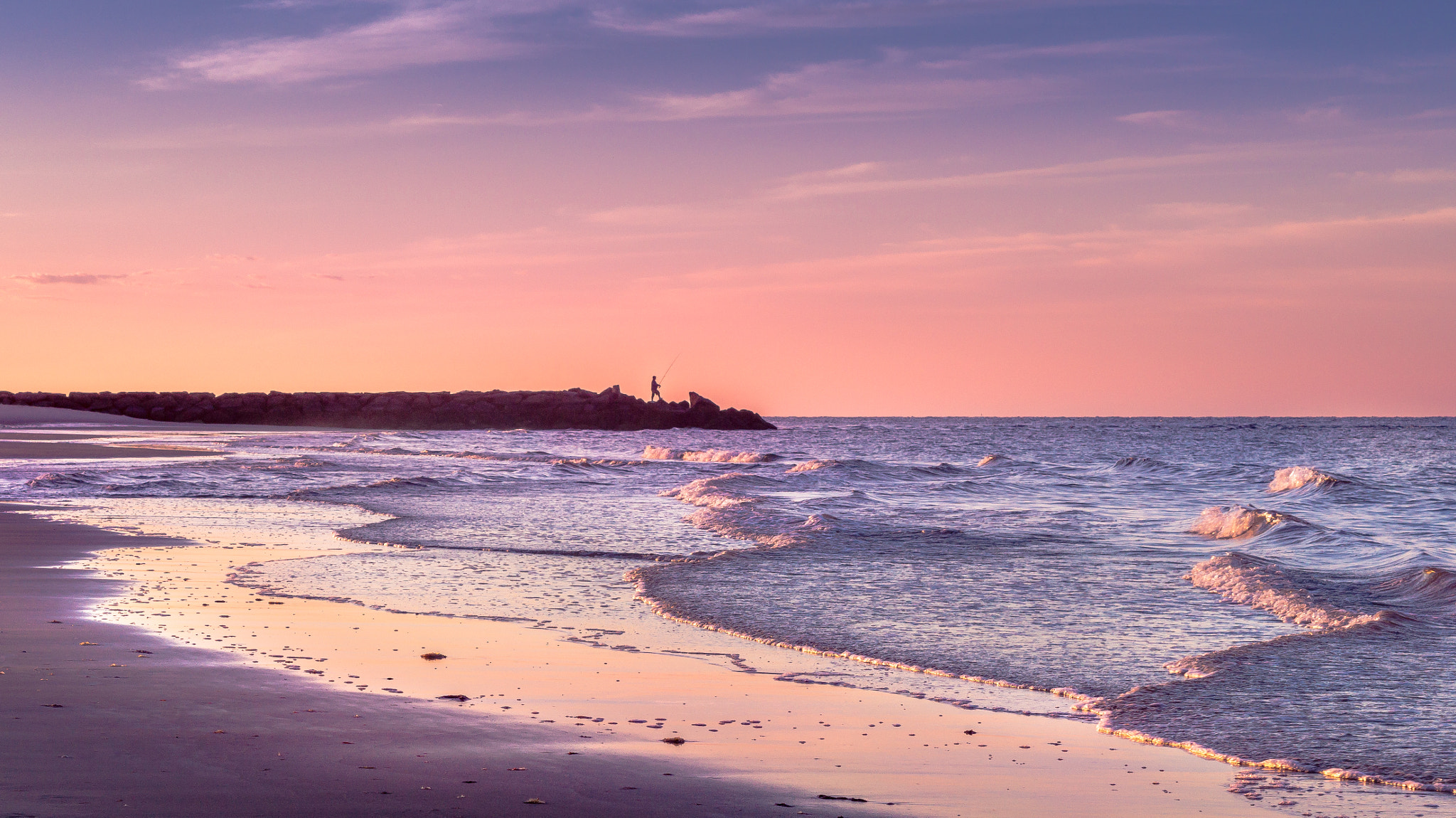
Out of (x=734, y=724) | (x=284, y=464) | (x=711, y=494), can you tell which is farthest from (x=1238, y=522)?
(x=284, y=464)

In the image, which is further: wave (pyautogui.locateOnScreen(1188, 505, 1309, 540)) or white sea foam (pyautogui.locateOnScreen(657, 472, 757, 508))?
white sea foam (pyautogui.locateOnScreen(657, 472, 757, 508))

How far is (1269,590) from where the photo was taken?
33.0 ft

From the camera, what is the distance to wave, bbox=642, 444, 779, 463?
140ft

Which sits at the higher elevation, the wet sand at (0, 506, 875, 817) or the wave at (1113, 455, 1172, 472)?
the wave at (1113, 455, 1172, 472)

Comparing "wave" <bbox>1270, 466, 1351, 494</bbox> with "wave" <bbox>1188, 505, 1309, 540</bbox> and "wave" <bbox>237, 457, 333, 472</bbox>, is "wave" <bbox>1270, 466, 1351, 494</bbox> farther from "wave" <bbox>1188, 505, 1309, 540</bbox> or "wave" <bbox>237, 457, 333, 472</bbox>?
"wave" <bbox>237, 457, 333, 472</bbox>

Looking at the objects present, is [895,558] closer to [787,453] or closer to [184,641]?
[184,641]

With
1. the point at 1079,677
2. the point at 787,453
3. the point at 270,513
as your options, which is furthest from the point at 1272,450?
the point at 1079,677

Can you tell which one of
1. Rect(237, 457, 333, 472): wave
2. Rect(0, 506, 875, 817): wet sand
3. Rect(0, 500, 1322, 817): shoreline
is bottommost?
Rect(0, 500, 1322, 817): shoreline

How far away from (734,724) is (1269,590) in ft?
20.9

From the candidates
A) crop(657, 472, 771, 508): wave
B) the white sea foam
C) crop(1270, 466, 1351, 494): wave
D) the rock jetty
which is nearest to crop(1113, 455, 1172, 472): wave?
crop(1270, 466, 1351, 494): wave

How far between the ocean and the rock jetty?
56095 mm

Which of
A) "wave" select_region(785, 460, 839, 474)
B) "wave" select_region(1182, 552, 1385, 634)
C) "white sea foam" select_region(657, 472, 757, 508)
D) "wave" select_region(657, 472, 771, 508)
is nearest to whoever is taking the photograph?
"wave" select_region(1182, 552, 1385, 634)

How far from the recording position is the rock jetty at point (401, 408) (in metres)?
80.5

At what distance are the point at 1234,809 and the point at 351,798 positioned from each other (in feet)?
11.1
